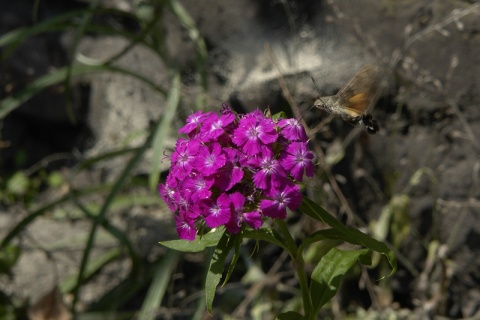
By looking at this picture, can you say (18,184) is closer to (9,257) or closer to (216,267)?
(9,257)

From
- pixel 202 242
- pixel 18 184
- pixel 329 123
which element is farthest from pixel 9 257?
pixel 202 242

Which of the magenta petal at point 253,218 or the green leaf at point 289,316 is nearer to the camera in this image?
the magenta petal at point 253,218

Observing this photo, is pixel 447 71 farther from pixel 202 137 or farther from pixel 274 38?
pixel 202 137

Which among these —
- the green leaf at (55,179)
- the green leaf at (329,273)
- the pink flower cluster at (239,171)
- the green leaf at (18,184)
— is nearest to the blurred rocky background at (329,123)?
the green leaf at (18,184)

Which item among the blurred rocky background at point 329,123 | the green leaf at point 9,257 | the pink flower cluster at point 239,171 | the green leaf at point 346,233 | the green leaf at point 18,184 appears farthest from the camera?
the green leaf at point 18,184

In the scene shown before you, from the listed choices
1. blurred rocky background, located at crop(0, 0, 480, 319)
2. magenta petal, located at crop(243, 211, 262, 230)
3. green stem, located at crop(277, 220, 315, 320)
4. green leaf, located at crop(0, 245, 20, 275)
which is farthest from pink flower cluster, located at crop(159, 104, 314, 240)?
green leaf, located at crop(0, 245, 20, 275)

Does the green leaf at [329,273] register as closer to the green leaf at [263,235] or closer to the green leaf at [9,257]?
the green leaf at [263,235]

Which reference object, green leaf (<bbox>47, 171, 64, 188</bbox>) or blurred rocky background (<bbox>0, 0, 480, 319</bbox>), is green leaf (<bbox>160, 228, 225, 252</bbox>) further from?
green leaf (<bbox>47, 171, 64, 188</bbox>)
